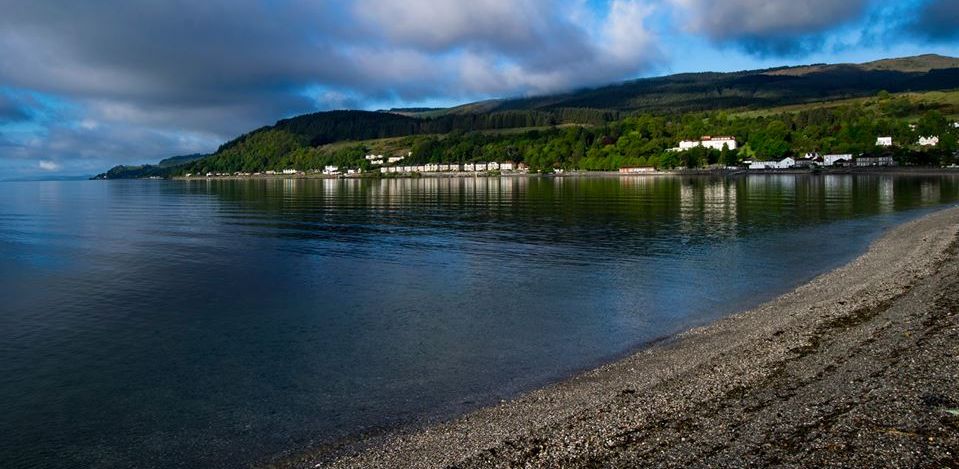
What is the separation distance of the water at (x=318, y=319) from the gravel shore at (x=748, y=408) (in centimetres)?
177

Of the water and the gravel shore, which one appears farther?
the water

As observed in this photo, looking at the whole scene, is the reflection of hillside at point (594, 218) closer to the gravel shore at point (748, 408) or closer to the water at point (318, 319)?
the water at point (318, 319)

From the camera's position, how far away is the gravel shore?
10547 mm

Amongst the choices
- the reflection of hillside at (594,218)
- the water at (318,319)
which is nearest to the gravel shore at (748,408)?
the water at (318,319)

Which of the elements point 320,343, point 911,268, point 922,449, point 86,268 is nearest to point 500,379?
point 320,343

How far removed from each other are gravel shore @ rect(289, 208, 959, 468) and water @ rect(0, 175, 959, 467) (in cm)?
177

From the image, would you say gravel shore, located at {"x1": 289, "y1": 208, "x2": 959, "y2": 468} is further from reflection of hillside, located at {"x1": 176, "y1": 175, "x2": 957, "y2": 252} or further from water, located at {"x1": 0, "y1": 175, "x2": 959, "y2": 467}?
reflection of hillside, located at {"x1": 176, "y1": 175, "x2": 957, "y2": 252}

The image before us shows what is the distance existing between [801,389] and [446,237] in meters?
38.2

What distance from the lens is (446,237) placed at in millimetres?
50344

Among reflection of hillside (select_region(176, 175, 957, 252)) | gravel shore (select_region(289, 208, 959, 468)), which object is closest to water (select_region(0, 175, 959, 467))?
reflection of hillside (select_region(176, 175, 957, 252))

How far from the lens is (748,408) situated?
12.8m

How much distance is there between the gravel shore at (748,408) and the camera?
34.6ft

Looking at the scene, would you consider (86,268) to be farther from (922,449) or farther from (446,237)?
(922,449)

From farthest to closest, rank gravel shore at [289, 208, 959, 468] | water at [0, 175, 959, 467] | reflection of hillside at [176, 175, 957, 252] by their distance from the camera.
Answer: reflection of hillside at [176, 175, 957, 252]
water at [0, 175, 959, 467]
gravel shore at [289, 208, 959, 468]
